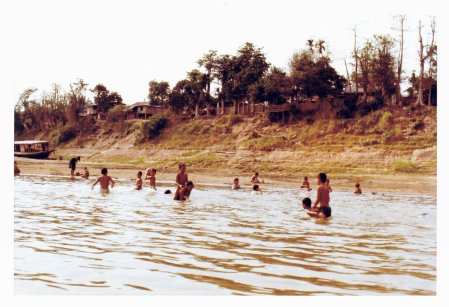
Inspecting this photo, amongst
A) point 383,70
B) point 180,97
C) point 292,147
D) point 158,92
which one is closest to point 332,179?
point 292,147

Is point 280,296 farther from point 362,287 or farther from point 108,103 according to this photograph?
point 108,103

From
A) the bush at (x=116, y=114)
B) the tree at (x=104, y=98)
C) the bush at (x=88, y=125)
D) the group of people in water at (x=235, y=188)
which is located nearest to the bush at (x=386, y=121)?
the group of people in water at (x=235, y=188)

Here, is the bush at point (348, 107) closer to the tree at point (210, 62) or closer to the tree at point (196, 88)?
the tree at point (210, 62)

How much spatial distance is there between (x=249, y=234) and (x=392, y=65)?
35.3 meters

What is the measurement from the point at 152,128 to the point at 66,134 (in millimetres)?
13909

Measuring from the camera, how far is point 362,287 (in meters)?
6.66

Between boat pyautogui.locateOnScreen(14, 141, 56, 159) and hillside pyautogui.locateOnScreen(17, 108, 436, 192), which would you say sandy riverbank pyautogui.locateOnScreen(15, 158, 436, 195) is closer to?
hillside pyautogui.locateOnScreen(17, 108, 436, 192)

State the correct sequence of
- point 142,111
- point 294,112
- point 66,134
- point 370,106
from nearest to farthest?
point 370,106 < point 294,112 < point 66,134 < point 142,111

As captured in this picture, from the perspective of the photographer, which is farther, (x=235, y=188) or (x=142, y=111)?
(x=142, y=111)

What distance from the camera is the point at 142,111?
6731 cm

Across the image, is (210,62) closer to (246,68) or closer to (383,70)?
(246,68)

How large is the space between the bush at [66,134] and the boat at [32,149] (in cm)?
751

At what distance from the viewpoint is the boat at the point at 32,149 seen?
50844 mm

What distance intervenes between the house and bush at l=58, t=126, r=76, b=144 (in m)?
7.65
